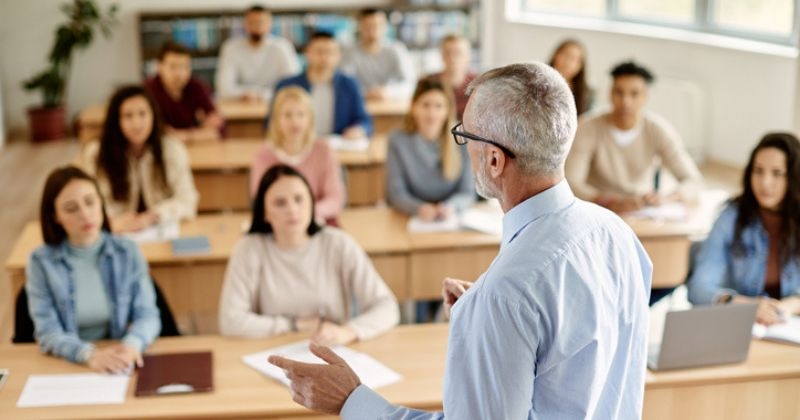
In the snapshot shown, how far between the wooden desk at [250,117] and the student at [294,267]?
11.0ft

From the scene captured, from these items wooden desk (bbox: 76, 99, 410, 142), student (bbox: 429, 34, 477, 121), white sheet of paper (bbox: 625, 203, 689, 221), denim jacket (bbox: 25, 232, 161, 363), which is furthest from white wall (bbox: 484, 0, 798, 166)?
denim jacket (bbox: 25, 232, 161, 363)

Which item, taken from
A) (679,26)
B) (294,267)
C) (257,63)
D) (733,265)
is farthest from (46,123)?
(733,265)

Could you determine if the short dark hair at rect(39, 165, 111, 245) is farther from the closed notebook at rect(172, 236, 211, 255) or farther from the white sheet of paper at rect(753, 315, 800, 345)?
the white sheet of paper at rect(753, 315, 800, 345)

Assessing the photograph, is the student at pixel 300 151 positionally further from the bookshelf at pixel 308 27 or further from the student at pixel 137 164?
the bookshelf at pixel 308 27

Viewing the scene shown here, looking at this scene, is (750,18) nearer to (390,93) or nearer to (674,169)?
(390,93)

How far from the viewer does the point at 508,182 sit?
1.65 meters

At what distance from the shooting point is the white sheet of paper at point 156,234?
4.20 meters

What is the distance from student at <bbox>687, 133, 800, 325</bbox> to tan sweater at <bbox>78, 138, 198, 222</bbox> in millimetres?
2352

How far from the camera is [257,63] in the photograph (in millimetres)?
7555

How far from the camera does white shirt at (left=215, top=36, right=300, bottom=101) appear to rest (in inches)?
293

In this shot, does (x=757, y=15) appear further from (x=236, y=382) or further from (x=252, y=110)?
(x=236, y=382)

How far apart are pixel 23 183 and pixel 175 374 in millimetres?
5741

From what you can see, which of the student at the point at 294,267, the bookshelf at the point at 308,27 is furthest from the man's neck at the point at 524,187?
the bookshelf at the point at 308,27

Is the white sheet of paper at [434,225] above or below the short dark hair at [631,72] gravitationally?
below
